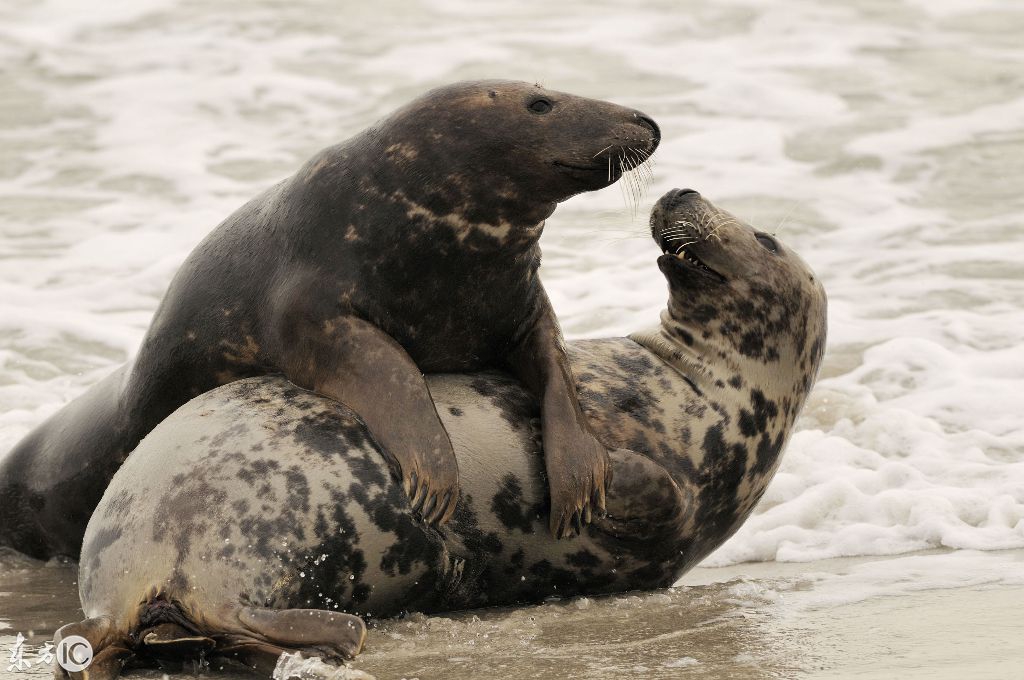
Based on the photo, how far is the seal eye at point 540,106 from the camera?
4691 millimetres

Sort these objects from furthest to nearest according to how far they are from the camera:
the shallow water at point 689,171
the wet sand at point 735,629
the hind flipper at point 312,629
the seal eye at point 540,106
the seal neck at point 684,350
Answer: the shallow water at point 689,171 → the seal neck at point 684,350 → the seal eye at point 540,106 → the wet sand at point 735,629 → the hind flipper at point 312,629

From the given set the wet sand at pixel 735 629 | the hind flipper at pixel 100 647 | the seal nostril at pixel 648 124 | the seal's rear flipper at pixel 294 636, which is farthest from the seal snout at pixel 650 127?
the hind flipper at pixel 100 647

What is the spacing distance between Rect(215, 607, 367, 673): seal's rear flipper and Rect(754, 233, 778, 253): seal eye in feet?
7.06

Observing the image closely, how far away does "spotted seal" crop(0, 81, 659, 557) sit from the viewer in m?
4.41

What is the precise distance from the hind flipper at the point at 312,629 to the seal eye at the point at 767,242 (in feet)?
7.08

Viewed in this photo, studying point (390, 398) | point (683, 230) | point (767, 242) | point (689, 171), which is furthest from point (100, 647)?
point (689, 171)

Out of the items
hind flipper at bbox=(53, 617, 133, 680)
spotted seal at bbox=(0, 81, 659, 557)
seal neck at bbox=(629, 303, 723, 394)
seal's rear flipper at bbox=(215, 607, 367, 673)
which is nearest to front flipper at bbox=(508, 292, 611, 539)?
spotted seal at bbox=(0, 81, 659, 557)

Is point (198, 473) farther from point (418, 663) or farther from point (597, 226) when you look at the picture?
point (597, 226)

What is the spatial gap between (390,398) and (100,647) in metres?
1.02

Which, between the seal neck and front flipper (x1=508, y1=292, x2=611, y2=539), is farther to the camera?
the seal neck

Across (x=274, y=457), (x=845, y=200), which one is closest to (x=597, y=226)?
(x=845, y=200)

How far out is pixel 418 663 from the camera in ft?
13.3

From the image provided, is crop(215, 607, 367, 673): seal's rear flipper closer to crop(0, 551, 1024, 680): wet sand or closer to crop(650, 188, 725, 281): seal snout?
crop(0, 551, 1024, 680): wet sand

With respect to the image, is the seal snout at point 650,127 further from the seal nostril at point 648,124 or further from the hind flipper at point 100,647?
the hind flipper at point 100,647
